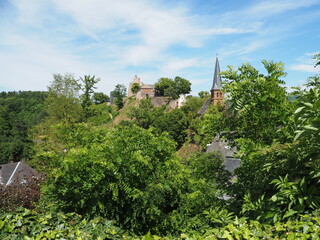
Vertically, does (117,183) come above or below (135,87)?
below

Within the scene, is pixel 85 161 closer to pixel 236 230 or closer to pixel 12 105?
pixel 236 230

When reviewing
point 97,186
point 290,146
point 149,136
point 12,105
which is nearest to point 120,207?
point 97,186

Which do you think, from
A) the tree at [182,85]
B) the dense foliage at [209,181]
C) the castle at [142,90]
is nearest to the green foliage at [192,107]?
the tree at [182,85]

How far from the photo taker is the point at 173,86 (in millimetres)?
71750

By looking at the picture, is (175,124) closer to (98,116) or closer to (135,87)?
(98,116)

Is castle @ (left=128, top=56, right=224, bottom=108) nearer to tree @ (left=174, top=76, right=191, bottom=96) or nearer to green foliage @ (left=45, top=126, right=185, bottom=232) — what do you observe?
tree @ (left=174, top=76, right=191, bottom=96)

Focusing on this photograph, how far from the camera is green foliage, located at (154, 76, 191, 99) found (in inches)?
2749

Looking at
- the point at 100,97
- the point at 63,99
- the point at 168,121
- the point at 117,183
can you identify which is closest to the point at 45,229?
the point at 117,183

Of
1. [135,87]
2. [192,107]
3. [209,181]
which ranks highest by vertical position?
[135,87]

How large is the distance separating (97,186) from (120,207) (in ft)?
2.55

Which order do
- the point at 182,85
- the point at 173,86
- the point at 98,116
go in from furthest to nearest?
the point at 182,85 → the point at 173,86 → the point at 98,116

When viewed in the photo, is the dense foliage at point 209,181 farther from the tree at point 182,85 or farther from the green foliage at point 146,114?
the tree at point 182,85

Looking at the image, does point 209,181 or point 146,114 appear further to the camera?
point 146,114

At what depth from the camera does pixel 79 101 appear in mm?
32500
